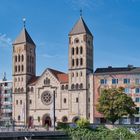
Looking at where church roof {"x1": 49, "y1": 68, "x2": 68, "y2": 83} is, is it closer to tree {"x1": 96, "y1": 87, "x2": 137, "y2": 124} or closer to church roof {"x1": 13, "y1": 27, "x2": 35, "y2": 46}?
church roof {"x1": 13, "y1": 27, "x2": 35, "y2": 46}

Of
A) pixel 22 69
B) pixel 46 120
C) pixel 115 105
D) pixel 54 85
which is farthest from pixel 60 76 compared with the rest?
pixel 115 105

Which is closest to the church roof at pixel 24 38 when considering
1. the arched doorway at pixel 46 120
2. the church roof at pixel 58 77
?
the church roof at pixel 58 77

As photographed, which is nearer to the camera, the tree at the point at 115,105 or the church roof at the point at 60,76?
the tree at the point at 115,105

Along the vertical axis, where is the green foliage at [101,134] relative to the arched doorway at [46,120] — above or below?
below

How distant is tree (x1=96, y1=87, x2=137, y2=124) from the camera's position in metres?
106

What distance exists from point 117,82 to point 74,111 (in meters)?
13.4

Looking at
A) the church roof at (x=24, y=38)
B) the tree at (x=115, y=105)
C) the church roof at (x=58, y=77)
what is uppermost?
the church roof at (x=24, y=38)

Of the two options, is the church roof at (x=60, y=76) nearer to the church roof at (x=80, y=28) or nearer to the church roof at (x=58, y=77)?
the church roof at (x=58, y=77)

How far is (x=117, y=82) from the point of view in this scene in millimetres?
118625

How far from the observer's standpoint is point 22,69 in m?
135

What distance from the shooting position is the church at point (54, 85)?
121938mm

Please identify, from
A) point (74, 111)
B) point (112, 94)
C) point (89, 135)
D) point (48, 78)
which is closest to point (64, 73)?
point (48, 78)

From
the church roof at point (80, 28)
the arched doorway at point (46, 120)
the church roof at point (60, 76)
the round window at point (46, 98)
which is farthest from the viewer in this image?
the arched doorway at point (46, 120)

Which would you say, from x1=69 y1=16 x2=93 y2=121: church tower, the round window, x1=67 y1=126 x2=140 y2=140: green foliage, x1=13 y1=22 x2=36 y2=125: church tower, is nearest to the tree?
x1=67 y1=126 x2=140 y2=140: green foliage
